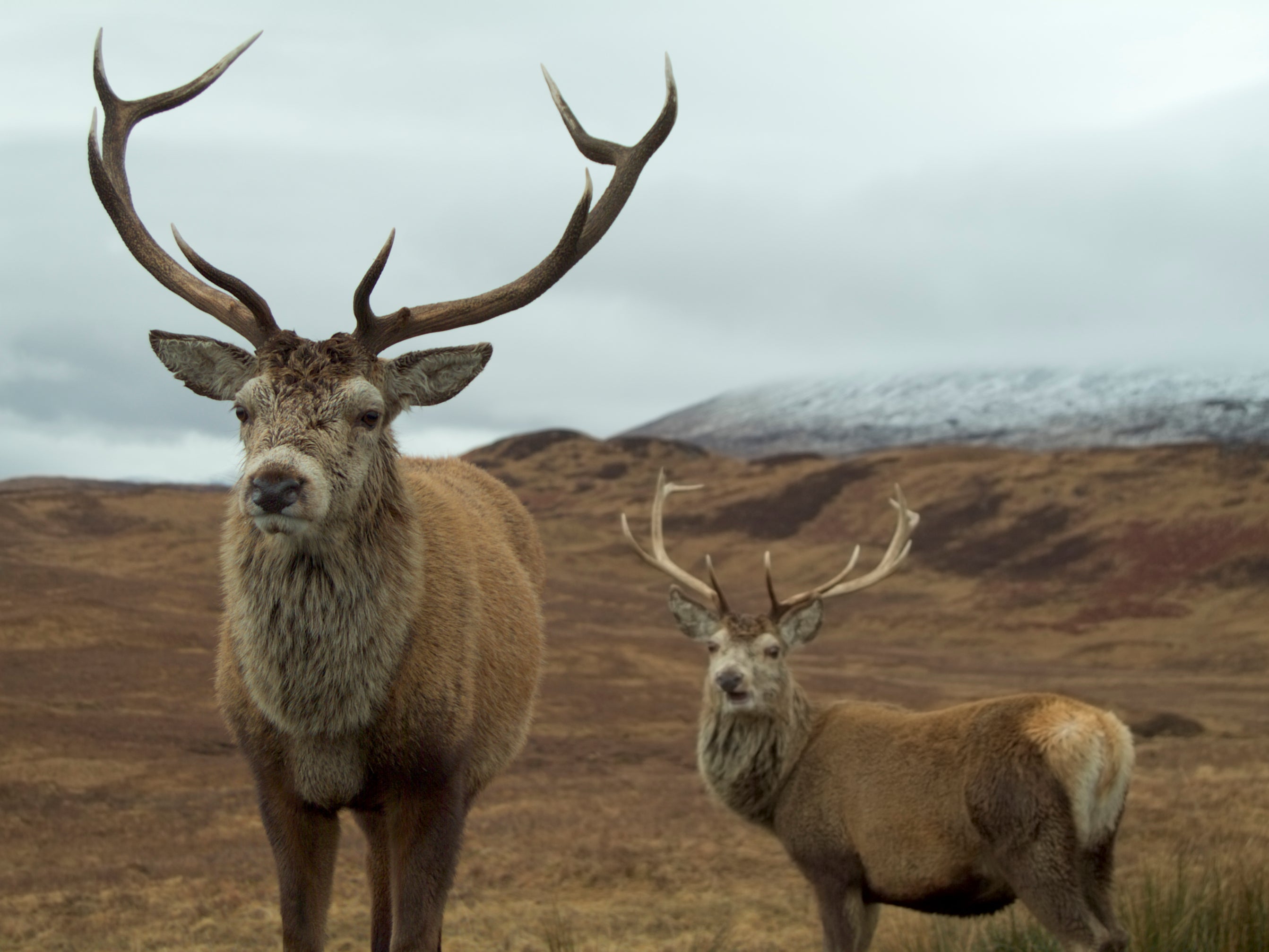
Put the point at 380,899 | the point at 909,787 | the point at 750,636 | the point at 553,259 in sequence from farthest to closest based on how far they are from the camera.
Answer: the point at 750,636 → the point at 909,787 → the point at 380,899 → the point at 553,259

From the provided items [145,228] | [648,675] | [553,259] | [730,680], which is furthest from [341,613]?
[648,675]

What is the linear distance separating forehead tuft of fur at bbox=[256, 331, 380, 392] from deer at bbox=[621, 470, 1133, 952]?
8.04 ft

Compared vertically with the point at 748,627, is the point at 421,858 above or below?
below

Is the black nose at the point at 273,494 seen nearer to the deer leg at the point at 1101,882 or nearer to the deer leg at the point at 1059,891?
the deer leg at the point at 1059,891

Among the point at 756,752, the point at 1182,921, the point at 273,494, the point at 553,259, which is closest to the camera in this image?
the point at 273,494

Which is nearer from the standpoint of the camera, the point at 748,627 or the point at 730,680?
the point at 730,680

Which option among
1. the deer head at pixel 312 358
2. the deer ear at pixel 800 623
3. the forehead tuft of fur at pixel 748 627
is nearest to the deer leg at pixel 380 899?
the deer head at pixel 312 358

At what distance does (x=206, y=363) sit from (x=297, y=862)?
80.8 inches

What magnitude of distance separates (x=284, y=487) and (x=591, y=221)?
7.38 ft

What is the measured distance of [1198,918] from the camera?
6.18 meters

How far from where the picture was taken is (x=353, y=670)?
4.73 metres

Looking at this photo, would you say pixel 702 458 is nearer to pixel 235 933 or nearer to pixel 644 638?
pixel 644 638

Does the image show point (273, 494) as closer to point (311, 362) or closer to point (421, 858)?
point (311, 362)

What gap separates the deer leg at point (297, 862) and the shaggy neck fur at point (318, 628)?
313mm
